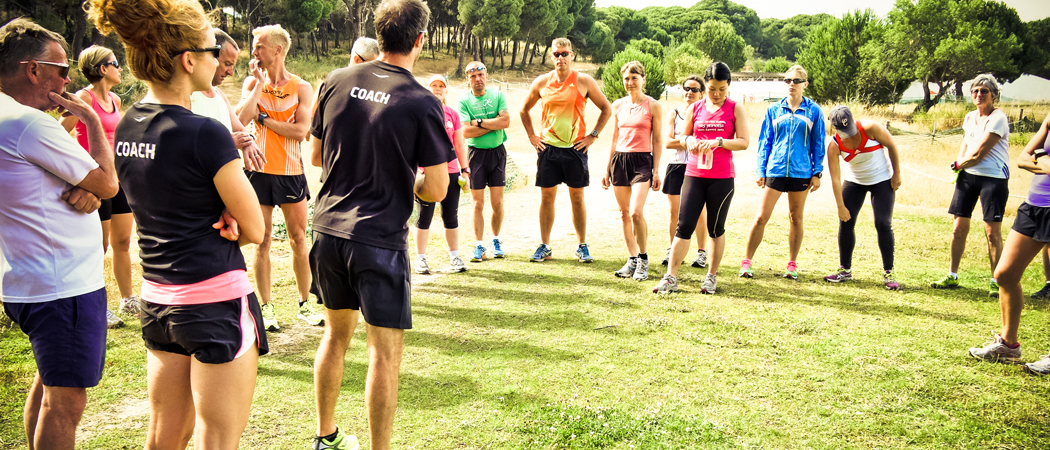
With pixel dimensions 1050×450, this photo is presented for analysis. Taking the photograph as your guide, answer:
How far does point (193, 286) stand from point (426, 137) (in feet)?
3.42

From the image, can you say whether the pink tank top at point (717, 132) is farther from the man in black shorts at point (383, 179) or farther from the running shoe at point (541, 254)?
the man in black shorts at point (383, 179)

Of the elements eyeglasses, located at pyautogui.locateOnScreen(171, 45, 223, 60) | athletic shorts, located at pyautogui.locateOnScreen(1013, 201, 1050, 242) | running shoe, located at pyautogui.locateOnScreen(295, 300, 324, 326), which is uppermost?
eyeglasses, located at pyautogui.locateOnScreen(171, 45, 223, 60)

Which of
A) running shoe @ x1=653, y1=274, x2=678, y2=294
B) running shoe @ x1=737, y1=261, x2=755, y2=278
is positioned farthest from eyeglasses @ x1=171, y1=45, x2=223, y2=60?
running shoe @ x1=737, y1=261, x2=755, y2=278

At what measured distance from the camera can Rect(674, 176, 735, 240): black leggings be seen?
18.1 feet

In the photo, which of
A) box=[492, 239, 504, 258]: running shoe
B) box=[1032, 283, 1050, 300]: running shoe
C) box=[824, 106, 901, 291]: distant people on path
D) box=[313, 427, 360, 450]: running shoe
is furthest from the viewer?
box=[492, 239, 504, 258]: running shoe

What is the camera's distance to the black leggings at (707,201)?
218 inches

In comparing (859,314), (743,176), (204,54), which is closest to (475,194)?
(859,314)

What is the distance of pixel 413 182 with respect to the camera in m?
2.69

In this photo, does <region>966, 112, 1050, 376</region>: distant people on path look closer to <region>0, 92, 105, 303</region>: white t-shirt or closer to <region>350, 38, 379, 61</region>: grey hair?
<region>350, 38, 379, 61</region>: grey hair

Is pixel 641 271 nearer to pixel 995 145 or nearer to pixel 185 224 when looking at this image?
pixel 995 145

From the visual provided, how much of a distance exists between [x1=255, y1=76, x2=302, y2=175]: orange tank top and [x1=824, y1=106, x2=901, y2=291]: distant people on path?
4777 millimetres

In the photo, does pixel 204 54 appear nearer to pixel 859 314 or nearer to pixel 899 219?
pixel 859 314

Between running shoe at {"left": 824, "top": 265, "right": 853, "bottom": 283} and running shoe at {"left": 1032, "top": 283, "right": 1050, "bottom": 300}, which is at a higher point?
running shoe at {"left": 1032, "top": 283, "right": 1050, "bottom": 300}

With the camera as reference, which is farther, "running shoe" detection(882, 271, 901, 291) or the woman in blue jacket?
"running shoe" detection(882, 271, 901, 291)
